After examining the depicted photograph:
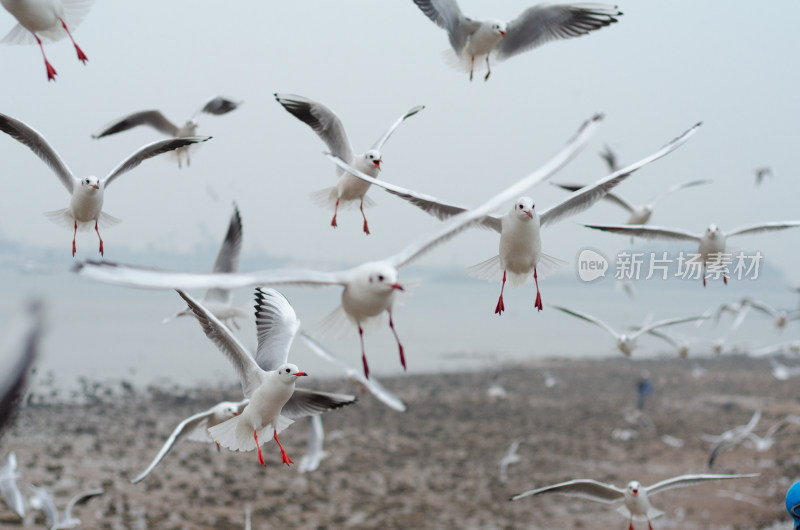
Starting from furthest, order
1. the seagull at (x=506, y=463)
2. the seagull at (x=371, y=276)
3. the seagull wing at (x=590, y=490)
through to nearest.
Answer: the seagull at (x=506, y=463) < the seagull wing at (x=590, y=490) < the seagull at (x=371, y=276)

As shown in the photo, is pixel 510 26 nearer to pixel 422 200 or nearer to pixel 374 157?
pixel 374 157

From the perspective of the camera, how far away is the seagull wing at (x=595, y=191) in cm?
180

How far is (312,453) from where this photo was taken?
23.9ft

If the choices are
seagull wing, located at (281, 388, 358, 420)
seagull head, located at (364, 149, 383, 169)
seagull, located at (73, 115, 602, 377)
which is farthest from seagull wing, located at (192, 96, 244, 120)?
seagull, located at (73, 115, 602, 377)

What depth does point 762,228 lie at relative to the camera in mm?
2975

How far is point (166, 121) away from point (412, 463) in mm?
9857

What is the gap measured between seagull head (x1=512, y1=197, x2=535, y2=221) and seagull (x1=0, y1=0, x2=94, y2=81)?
4.31 feet

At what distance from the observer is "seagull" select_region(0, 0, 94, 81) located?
6.04 ft

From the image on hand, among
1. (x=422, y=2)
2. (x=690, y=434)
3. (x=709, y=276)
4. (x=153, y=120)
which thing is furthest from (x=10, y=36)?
(x=690, y=434)

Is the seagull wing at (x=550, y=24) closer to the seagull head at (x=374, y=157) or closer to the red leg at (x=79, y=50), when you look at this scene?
the seagull head at (x=374, y=157)

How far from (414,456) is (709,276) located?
10.3 metres

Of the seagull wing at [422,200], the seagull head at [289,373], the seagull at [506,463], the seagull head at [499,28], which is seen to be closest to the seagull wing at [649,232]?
the seagull wing at [422,200]

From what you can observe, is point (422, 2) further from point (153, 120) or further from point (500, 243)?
point (153, 120)

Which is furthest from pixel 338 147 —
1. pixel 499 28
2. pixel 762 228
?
pixel 762 228
